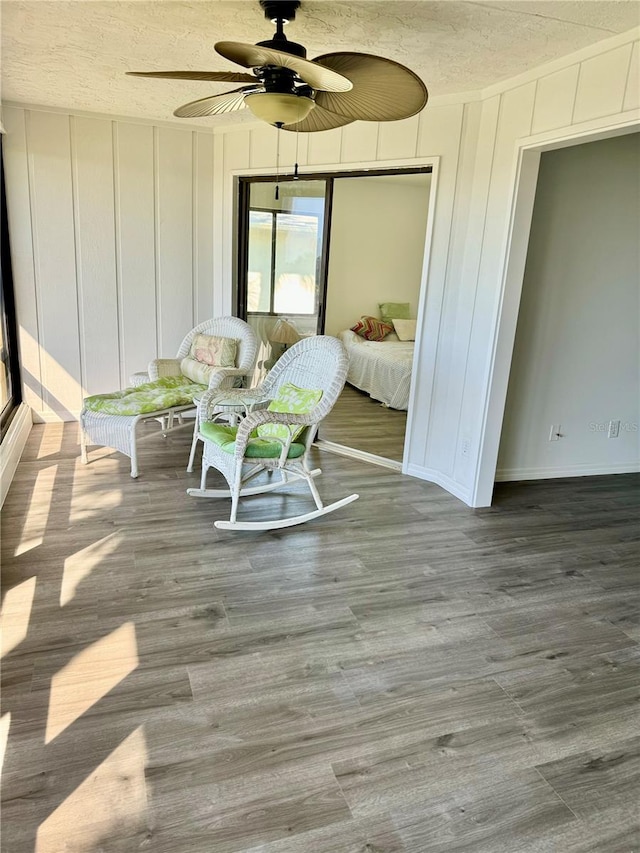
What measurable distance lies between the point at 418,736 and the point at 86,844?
1032 mm

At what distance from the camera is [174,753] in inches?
71.9

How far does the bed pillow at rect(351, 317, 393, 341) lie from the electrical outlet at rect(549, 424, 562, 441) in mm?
3375

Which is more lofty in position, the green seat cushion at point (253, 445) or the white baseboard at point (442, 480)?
the green seat cushion at point (253, 445)

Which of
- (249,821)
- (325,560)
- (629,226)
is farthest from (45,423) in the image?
(629,226)

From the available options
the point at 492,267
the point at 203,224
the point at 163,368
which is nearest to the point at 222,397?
the point at 163,368

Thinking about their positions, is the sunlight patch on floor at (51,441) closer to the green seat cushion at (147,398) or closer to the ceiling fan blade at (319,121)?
the green seat cushion at (147,398)

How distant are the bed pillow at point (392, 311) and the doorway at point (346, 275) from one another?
0.06 ft

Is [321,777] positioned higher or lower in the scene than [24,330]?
lower

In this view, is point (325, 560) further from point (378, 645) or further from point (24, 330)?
point (24, 330)

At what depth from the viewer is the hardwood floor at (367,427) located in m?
4.93

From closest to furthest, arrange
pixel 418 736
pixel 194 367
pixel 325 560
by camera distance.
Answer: pixel 418 736, pixel 325 560, pixel 194 367

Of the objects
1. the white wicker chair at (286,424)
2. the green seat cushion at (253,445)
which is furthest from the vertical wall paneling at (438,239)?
the green seat cushion at (253,445)

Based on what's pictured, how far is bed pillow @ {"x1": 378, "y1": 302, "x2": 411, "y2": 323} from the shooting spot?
25.6 feet

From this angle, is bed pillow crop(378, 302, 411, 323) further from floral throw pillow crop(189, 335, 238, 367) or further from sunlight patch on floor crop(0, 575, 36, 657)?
sunlight patch on floor crop(0, 575, 36, 657)
